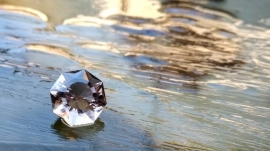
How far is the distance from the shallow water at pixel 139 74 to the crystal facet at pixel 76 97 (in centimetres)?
2

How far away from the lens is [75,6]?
1529mm

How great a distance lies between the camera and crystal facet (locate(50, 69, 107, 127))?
580mm

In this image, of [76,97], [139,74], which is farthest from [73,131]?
[139,74]

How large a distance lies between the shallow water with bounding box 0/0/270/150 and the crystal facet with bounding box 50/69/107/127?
19 millimetres

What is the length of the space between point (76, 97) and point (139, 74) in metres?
0.34

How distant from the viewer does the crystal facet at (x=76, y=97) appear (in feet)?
1.90

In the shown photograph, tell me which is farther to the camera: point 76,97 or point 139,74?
point 139,74

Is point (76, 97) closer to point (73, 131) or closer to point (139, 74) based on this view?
point (73, 131)

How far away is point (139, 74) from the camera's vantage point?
907 millimetres

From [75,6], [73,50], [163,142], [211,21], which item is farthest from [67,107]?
[211,21]

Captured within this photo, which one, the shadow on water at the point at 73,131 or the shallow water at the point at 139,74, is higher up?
the shallow water at the point at 139,74

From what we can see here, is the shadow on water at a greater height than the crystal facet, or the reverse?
the crystal facet

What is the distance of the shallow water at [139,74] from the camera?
0.60 metres

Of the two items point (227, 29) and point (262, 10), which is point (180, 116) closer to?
point (227, 29)
